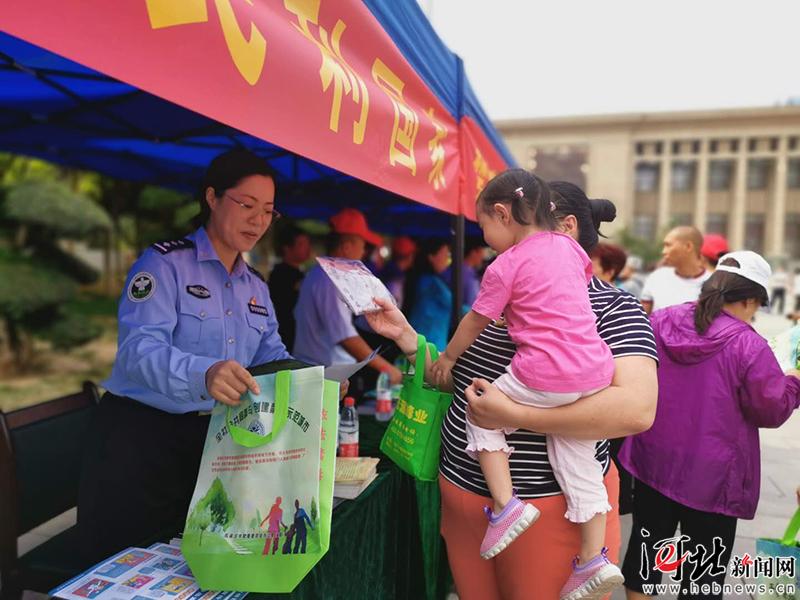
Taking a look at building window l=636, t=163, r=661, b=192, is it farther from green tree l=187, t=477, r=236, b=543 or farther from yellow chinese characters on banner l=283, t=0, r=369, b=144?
green tree l=187, t=477, r=236, b=543

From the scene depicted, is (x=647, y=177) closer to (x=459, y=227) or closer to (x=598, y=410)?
(x=459, y=227)

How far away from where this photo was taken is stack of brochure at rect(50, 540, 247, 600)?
3.78ft

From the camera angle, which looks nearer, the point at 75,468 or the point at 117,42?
the point at 117,42

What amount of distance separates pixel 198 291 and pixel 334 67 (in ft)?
2.49

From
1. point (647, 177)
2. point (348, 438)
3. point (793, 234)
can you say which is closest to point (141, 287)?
point (348, 438)

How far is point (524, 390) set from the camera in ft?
4.34

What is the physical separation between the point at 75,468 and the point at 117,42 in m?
2.24

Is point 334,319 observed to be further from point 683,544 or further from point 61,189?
point 61,189

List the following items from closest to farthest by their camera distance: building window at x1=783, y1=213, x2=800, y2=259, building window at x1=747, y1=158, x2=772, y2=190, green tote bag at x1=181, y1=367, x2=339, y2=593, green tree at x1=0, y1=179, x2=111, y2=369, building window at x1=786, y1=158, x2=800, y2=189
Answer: green tote bag at x1=181, y1=367, x2=339, y2=593
green tree at x1=0, y1=179, x2=111, y2=369
building window at x1=786, y1=158, x2=800, y2=189
building window at x1=783, y1=213, x2=800, y2=259
building window at x1=747, y1=158, x2=772, y2=190

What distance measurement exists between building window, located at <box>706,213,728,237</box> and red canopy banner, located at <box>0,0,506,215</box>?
6247 centimetres

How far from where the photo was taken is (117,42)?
795 mm

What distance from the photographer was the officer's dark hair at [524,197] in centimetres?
142

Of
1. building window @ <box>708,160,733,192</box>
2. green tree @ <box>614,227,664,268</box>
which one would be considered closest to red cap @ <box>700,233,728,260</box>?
green tree @ <box>614,227,664,268</box>

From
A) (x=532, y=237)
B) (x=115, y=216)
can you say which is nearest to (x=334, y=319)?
(x=532, y=237)
